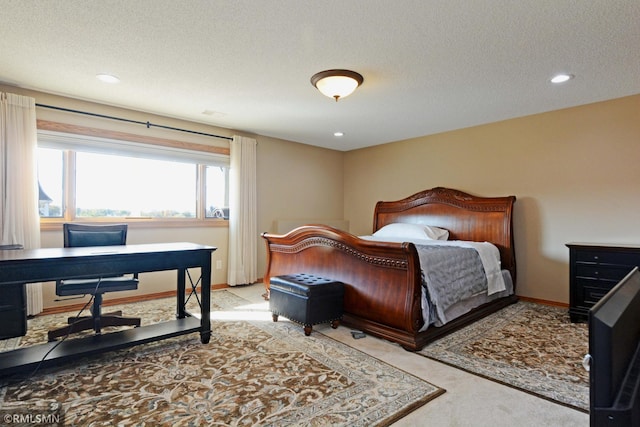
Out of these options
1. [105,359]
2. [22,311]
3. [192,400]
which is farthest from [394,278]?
[22,311]

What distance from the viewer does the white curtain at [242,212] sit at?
191 inches

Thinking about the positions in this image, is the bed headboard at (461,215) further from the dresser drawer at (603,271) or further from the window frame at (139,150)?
the window frame at (139,150)

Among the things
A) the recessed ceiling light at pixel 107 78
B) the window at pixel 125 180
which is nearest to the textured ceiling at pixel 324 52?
the recessed ceiling light at pixel 107 78

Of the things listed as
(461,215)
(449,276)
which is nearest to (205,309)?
(449,276)

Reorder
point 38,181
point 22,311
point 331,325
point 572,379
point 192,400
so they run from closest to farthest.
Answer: point 192,400 < point 572,379 < point 22,311 < point 331,325 < point 38,181

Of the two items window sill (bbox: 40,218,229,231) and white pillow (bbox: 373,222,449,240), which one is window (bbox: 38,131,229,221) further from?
white pillow (bbox: 373,222,449,240)

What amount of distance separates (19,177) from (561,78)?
5.28 metres

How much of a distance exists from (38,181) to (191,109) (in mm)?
1778

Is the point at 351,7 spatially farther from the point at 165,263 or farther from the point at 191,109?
the point at 191,109

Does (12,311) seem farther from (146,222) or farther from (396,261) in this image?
(396,261)

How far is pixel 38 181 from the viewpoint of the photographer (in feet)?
11.5

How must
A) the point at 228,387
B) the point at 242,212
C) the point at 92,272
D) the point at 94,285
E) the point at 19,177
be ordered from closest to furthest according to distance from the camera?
the point at 228,387 → the point at 92,272 → the point at 94,285 → the point at 19,177 → the point at 242,212

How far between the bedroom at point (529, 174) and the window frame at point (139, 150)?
3.6 inches

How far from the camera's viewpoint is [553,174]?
3.98m
